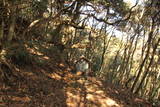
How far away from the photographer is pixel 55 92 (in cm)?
682

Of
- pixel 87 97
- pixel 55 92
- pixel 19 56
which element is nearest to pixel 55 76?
pixel 55 92

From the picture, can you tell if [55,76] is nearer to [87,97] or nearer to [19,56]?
[87,97]

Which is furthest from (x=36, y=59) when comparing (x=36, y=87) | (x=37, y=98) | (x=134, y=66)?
(x=134, y=66)

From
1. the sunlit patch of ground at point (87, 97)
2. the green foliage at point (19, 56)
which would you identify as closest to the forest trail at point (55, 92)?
the sunlit patch of ground at point (87, 97)

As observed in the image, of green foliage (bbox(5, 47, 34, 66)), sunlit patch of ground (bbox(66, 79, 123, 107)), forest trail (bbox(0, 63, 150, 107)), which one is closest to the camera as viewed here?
forest trail (bbox(0, 63, 150, 107))

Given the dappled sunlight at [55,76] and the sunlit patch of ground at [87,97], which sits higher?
the dappled sunlight at [55,76]

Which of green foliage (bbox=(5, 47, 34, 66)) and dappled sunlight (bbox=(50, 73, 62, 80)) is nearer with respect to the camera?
green foliage (bbox=(5, 47, 34, 66))

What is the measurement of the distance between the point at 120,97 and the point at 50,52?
4835mm

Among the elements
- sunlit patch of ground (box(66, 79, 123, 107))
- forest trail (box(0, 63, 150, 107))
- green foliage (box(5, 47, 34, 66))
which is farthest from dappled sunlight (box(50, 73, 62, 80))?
green foliage (box(5, 47, 34, 66))

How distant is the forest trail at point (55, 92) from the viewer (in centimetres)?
551

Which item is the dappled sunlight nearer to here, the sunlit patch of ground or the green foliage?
the sunlit patch of ground

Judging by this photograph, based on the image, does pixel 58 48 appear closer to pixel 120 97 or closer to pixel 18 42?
pixel 18 42

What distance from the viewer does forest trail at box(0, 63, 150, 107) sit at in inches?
217

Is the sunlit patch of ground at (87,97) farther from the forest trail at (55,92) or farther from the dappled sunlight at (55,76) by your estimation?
the dappled sunlight at (55,76)
